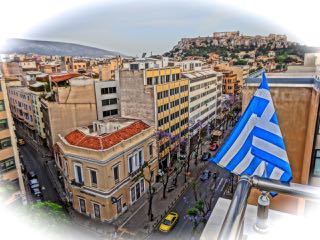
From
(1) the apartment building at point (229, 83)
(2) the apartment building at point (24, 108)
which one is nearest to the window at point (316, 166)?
(2) the apartment building at point (24, 108)

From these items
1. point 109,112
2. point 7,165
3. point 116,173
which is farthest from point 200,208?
point 109,112

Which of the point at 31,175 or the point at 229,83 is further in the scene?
the point at 229,83

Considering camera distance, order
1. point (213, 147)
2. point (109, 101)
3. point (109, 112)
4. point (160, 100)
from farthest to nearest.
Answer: point (213, 147), point (109, 112), point (109, 101), point (160, 100)

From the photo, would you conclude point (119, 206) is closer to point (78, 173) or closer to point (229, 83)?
point (78, 173)

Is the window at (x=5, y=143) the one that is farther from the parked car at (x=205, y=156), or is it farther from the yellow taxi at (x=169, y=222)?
the parked car at (x=205, y=156)

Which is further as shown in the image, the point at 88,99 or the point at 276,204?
the point at 88,99

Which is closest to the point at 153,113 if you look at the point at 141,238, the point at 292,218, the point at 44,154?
the point at 141,238

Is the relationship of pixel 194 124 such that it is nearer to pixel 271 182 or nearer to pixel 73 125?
pixel 73 125
